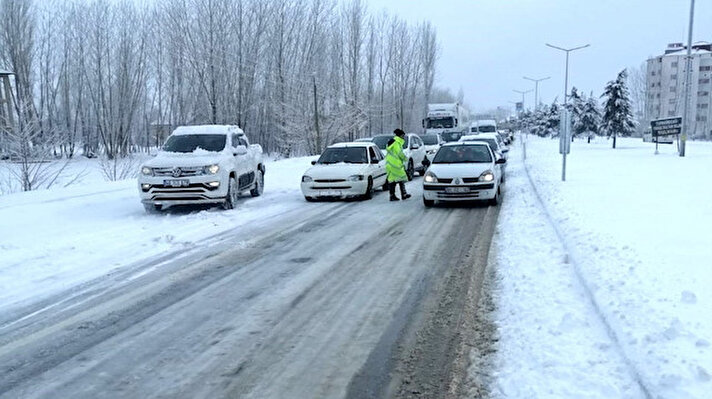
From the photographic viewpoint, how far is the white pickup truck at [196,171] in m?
12.2

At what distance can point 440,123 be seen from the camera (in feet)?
132

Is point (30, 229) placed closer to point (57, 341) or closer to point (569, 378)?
point (57, 341)

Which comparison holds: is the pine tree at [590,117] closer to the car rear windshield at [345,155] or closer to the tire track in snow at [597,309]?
the car rear windshield at [345,155]

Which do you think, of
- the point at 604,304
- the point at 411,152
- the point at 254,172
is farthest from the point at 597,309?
the point at 411,152

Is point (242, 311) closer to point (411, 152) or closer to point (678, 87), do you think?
point (411, 152)

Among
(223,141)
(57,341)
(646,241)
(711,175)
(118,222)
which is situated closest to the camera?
(57,341)

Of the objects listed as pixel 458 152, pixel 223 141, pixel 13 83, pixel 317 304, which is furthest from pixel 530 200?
pixel 13 83

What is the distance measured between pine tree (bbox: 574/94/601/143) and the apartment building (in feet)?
151

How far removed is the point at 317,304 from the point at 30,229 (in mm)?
7497

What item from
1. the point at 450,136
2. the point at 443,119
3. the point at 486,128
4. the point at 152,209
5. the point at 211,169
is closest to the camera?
the point at 211,169

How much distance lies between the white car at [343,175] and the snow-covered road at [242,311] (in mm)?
4166

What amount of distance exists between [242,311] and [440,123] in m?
36.0

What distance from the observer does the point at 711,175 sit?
19.9 m

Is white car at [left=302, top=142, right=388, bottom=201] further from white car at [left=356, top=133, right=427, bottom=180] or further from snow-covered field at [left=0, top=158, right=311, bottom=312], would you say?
white car at [left=356, top=133, right=427, bottom=180]
